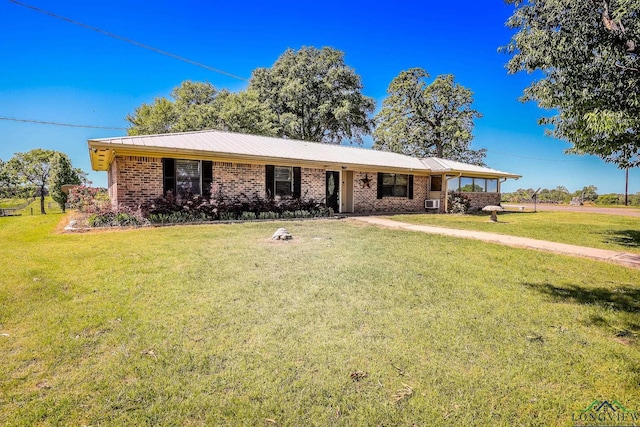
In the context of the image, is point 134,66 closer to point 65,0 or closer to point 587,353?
point 65,0

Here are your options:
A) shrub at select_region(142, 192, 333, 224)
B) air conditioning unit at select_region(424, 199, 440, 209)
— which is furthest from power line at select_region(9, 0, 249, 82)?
air conditioning unit at select_region(424, 199, 440, 209)

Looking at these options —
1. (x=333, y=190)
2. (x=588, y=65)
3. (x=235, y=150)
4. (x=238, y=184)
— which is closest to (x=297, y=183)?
(x=333, y=190)

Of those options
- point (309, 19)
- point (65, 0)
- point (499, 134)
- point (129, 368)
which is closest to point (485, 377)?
point (129, 368)

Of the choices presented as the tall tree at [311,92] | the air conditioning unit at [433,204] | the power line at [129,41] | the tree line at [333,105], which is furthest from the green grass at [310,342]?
the tall tree at [311,92]

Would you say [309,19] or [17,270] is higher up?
[309,19]

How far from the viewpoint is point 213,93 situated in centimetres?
3008

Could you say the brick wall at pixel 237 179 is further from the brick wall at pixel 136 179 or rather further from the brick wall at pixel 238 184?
the brick wall at pixel 136 179

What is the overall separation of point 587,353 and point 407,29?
17.8m

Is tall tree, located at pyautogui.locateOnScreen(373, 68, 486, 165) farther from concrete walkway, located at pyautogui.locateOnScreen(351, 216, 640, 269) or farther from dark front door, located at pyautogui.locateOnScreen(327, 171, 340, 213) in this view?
concrete walkway, located at pyautogui.locateOnScreen(351, 216, 640, 269)

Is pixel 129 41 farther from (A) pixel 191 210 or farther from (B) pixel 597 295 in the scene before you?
(B) pixel 597 295

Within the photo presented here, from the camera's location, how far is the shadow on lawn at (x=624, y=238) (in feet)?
25.8

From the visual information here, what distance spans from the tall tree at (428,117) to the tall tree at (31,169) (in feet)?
102

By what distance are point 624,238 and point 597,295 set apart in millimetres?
6906

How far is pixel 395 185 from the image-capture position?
689 inches
